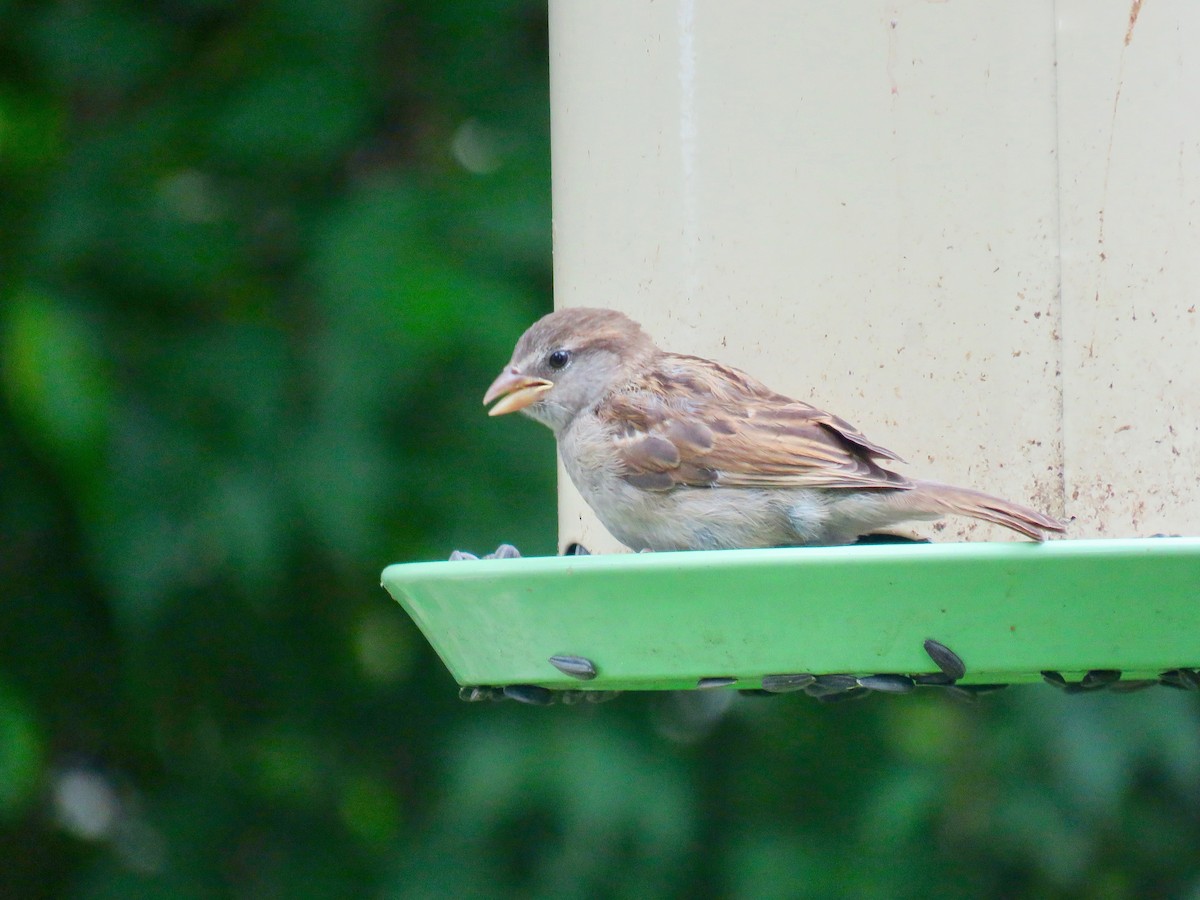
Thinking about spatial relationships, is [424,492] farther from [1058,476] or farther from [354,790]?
[1058,476]

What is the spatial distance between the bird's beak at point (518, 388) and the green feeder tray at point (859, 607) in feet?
2.49

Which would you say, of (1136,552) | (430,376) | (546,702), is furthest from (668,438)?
(430,376)

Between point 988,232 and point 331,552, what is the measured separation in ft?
6.49

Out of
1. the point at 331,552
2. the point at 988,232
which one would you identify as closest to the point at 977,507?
the point at 988,232

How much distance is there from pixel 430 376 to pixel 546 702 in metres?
1.86

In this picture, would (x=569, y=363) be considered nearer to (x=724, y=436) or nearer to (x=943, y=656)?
(x=724, y=436)

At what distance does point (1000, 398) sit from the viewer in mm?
2125

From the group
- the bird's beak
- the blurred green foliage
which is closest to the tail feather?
the bird's beak

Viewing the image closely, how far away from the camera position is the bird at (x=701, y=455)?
7.08ft

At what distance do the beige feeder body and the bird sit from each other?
0.08 metres

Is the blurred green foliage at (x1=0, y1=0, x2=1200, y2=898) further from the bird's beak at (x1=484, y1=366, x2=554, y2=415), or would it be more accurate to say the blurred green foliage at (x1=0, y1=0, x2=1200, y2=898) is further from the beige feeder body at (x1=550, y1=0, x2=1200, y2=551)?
the beige feeder body at (x1=550, y1=0, x2=1200, y2=551)

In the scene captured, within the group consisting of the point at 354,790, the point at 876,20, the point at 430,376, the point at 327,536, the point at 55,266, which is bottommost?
the point at 354,790

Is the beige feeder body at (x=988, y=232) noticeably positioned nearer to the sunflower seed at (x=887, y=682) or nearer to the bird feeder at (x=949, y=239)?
the bird feeder at (x=949, y=239)

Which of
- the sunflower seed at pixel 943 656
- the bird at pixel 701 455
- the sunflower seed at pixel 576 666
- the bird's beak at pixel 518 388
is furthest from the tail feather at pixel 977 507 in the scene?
the bird's beak at pixel 518 388
